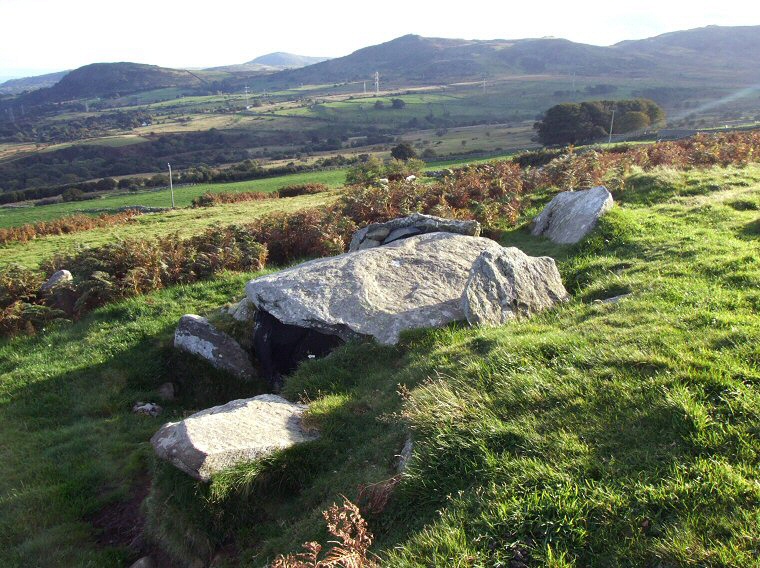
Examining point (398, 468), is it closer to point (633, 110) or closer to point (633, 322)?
point (633, 322)

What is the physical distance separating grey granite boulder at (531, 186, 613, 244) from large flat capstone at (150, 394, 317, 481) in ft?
32.3

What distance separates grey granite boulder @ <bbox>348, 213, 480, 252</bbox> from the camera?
50.3ft

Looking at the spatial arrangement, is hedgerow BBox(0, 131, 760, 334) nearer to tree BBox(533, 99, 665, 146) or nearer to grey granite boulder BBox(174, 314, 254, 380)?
grey granite boulder BBox(174, 314, 254, 380)

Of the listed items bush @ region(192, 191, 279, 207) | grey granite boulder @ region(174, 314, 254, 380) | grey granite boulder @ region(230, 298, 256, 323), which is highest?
grey granite boulder @ region(230, 298, 256, 323)

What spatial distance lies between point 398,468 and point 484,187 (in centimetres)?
1697

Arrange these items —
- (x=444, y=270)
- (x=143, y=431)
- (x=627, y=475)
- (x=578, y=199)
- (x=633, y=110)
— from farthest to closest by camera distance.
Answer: (x=633, y=110) → (x=578, y=199) → (x=444, y=270) → (x=143, y=431) → (x=627, y=475)

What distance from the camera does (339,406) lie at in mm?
8578

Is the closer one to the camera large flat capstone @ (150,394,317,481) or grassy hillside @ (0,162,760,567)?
grassy hillside @ (0,162,760,567)

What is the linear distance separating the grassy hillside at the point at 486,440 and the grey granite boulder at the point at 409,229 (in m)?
3.63

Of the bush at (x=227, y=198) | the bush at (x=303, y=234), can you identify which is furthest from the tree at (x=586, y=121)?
the bush at (x=303, y=234)

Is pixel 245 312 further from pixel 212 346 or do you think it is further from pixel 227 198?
pixel 227 198

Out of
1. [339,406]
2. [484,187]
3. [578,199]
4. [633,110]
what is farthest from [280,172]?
[339,406]

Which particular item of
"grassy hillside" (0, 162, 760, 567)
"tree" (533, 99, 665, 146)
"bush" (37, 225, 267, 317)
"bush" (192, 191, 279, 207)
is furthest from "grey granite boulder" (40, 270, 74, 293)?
"tree" (533, 99, 665, 146)

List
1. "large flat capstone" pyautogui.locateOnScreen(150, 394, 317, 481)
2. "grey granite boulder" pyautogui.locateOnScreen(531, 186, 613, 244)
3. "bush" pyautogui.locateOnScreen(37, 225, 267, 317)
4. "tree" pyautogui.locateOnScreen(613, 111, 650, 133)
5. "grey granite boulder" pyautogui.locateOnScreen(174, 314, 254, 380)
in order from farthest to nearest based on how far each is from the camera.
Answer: "tree" pyautogui.locateOnScreen(613, 111, 650, 133)
"bush" pyautogui.locateOnScreen(37, 225, 267, 317)
"grey granite boulder" pyautogui.locateOnScreen(531, 186, 613, 244)
"grey granite boulder" pyautogui.locateOnScreen(174, 314, 254, 380)
"large flat capstone" pyautogui.locateOnScreen(150, 394, 317, 481)
